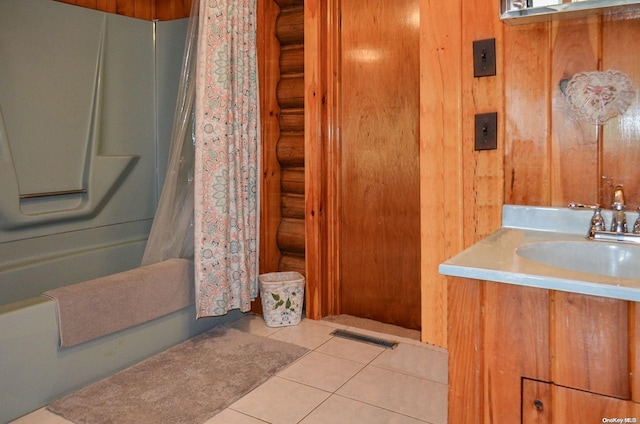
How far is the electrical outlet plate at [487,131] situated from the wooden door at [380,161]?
0.89 m

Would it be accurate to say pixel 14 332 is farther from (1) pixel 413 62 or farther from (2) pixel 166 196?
(1) pixel 413 62

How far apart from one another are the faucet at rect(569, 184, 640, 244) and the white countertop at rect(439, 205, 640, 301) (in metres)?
0.04

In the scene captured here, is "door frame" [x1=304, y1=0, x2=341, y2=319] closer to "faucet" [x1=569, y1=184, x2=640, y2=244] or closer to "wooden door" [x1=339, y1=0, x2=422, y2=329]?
"wooden door" [x1=339, y1=0, x2=422, y2=329]

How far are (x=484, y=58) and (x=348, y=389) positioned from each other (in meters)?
1.41

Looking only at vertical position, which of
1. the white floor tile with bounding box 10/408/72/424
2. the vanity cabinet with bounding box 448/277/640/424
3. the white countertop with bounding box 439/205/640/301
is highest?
the white countertop with bounding box 439/205/640/301

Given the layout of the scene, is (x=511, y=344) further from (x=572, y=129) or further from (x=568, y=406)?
(x=572, y=129)

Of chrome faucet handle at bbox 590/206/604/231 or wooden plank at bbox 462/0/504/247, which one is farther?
wooden plank at bbox 462/0/504/247

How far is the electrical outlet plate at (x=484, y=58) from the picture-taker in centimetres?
165

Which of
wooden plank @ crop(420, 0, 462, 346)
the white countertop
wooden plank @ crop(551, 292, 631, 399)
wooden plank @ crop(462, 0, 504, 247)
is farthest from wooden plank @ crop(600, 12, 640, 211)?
wooden plank @ crop(551, 292, 631, 399)

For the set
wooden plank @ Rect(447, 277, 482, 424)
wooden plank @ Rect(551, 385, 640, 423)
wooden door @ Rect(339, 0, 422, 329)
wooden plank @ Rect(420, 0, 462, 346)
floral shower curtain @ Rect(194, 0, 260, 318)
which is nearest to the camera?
wooden plank @ Rect(551, 385, 640, 423)

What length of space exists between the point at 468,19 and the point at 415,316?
5.21ft

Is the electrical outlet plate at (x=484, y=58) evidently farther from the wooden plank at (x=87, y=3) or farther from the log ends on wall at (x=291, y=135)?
the wooden plank at (x=87, y=3)

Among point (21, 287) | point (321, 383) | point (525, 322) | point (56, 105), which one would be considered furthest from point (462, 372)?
point (56, 105)

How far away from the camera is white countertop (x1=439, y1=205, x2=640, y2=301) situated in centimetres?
91
